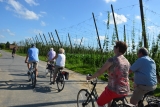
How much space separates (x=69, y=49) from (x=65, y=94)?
89.5 feet

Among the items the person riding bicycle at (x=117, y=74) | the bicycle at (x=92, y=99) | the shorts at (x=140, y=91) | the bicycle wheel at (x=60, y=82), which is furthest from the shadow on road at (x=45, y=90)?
the person riding bicycle at (x=117, y=74)

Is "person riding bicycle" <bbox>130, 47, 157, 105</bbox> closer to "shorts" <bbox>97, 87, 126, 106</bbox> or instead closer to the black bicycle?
"shorts" <bbox>97, 87, 126, 106</bbox>

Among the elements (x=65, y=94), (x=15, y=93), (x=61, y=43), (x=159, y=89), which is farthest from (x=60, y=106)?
(x=61, y=43)

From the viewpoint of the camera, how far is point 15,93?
8320mm

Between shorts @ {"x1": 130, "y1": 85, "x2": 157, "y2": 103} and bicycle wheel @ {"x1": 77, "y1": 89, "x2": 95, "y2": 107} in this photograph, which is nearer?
shorts @ {"x1": 130, "y1": 85, "x2": 157, "y2": 103}

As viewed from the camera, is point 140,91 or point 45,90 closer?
point 140,91

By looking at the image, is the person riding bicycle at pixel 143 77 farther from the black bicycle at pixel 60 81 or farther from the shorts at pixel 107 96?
the black bicycle at pixel 60 81

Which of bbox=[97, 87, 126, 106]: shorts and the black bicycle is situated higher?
bbox=[97, 87, 126, 106]: shorts

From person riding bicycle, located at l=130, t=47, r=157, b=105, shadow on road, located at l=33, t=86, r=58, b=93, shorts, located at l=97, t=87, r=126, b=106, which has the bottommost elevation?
shadow on road, located at l=33, t=86, r=58, b=93

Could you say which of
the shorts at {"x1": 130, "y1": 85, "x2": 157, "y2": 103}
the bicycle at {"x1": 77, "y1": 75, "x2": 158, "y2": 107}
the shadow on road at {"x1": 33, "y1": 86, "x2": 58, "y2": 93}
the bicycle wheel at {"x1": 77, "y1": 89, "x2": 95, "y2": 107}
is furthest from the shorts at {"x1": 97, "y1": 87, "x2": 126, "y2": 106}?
the shadow on road at {"x1": 33, "y1": 86, "x2": 58, "y2": 93}

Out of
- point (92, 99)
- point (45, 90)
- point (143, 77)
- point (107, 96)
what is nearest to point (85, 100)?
point (92, 99)

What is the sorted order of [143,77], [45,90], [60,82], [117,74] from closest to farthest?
[117,74] → [143,77] → [45,90] → [60,82]

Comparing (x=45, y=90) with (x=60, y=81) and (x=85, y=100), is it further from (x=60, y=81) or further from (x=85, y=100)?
(x=85, y=100)

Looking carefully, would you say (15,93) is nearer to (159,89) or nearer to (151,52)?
(159,89)
